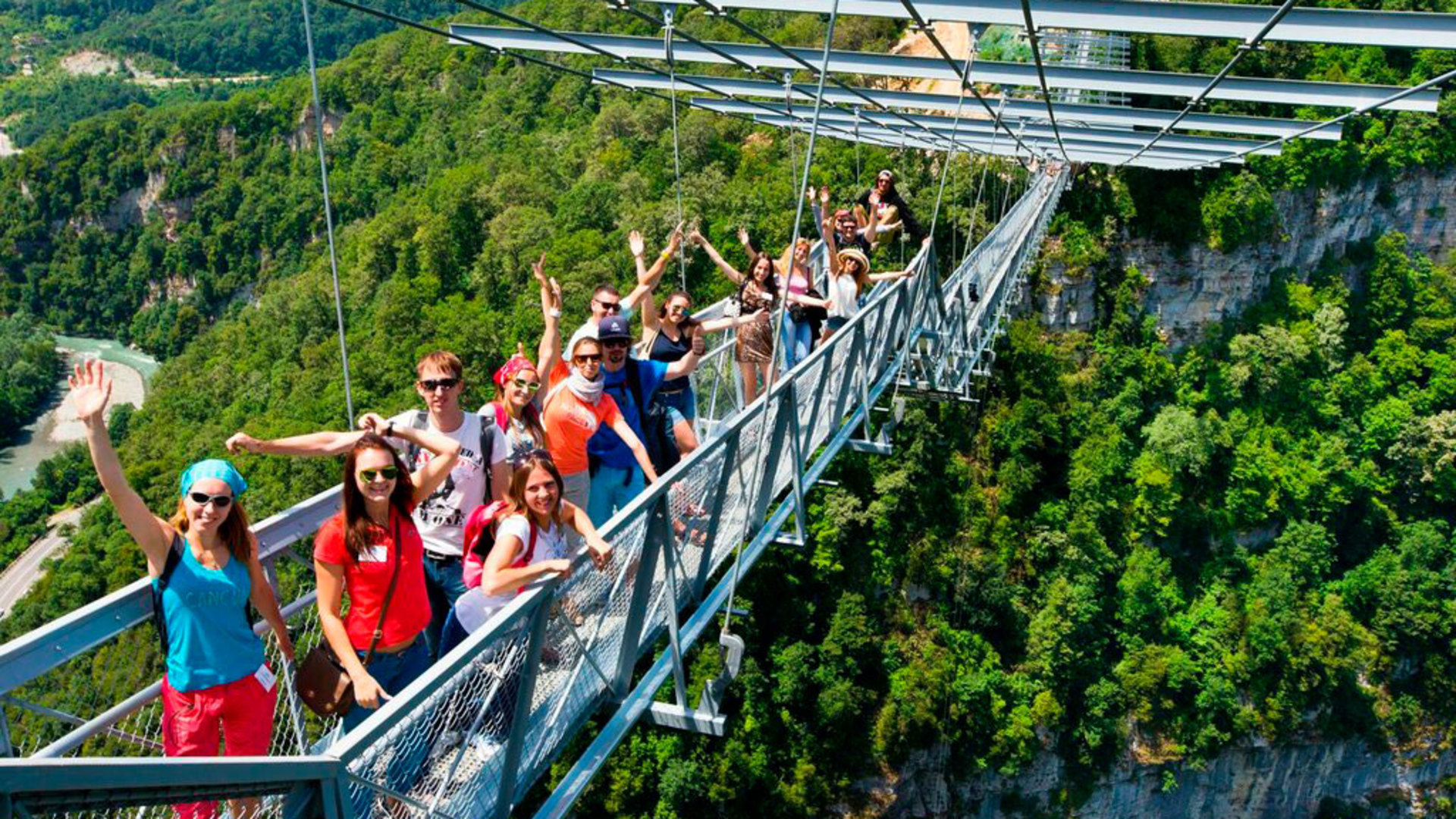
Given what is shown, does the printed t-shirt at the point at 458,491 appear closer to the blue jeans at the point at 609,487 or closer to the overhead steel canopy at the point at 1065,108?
the blue jeans at the point at 609,487

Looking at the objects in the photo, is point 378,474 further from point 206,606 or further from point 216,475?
point 206,606

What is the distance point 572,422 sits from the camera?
16.7 ft

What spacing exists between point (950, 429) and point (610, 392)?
25778mm

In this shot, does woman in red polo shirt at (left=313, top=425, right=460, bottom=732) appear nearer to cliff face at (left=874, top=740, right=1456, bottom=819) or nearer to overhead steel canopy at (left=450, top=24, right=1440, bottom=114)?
overhead steel canopy at (left=450, top=24, right=1440, bottom=114)

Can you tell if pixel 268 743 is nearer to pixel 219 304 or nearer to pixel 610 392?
pixel 610 392

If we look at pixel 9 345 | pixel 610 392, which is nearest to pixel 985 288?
pixel 610 392

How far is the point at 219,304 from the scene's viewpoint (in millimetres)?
83688

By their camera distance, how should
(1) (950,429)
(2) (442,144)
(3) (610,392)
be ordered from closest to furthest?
(3) (610,392) < (1) (950,429) < (2) (442,144)

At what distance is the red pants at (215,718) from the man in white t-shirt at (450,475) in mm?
783

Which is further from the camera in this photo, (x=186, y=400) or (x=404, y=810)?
(x=186, y=400)

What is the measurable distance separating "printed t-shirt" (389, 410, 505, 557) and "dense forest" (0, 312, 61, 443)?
84.4 meters

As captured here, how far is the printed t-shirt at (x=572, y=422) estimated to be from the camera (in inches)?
200

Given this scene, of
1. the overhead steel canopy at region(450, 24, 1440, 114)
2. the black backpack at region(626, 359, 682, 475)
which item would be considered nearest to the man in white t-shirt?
the black backpack at region(626, 359, 682, 475)

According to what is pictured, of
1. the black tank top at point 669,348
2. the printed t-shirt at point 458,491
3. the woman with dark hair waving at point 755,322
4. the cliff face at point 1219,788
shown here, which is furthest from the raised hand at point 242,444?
the cliff face at point 1219,788
